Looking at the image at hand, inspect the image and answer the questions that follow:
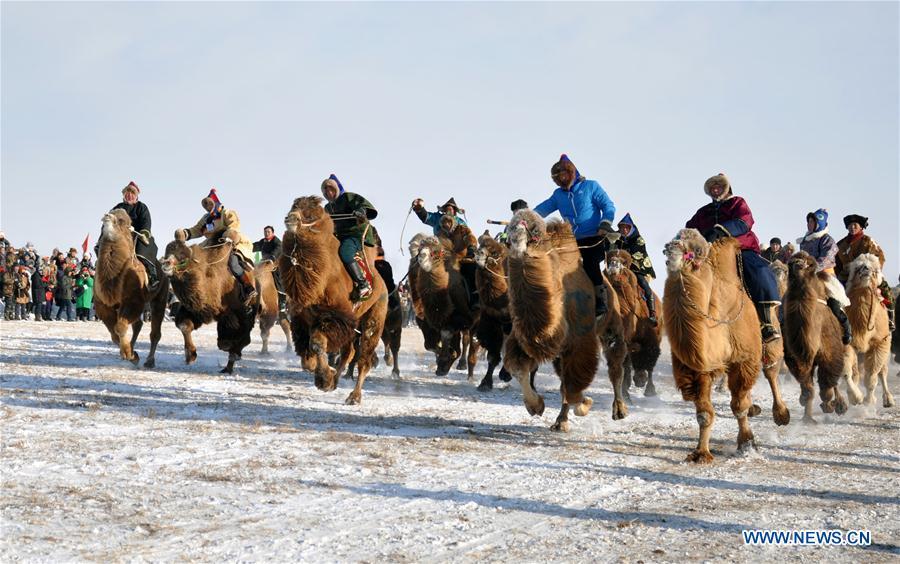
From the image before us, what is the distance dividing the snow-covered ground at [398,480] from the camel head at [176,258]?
225 centimetres

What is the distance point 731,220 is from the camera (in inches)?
372

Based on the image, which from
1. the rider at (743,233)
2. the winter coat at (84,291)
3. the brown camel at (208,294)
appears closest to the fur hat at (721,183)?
the rider at (743,233)

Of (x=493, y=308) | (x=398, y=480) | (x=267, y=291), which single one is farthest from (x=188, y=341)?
(x=398, y=480)

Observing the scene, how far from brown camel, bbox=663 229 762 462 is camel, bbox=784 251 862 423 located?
3.17 m

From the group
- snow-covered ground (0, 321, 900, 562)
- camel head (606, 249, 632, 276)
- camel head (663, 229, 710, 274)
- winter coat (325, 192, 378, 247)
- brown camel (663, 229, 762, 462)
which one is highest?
winter coat (325, 192, 378, 247)

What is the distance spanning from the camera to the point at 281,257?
1106 centimetres

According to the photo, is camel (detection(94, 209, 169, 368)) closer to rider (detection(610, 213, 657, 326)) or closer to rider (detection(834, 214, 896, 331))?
rider (detection(610, 213, 657, 326))

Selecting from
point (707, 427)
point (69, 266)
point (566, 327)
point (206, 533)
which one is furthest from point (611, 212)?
point (69, 266)

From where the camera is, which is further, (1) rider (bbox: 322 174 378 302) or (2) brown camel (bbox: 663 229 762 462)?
(1) rider (bbox: 322 174 378 302)

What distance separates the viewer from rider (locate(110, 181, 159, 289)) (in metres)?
14.4

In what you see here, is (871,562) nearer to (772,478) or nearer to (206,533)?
(772,478)

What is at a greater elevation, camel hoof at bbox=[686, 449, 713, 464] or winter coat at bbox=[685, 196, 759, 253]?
winter coat at bbox=[685, 196, 759, 253]

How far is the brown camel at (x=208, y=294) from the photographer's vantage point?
14094 mm

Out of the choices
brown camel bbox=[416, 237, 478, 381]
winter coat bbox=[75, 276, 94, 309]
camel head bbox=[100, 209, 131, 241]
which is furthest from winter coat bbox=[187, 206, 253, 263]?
winter coat bbox=[75, 276, 94, 309]
